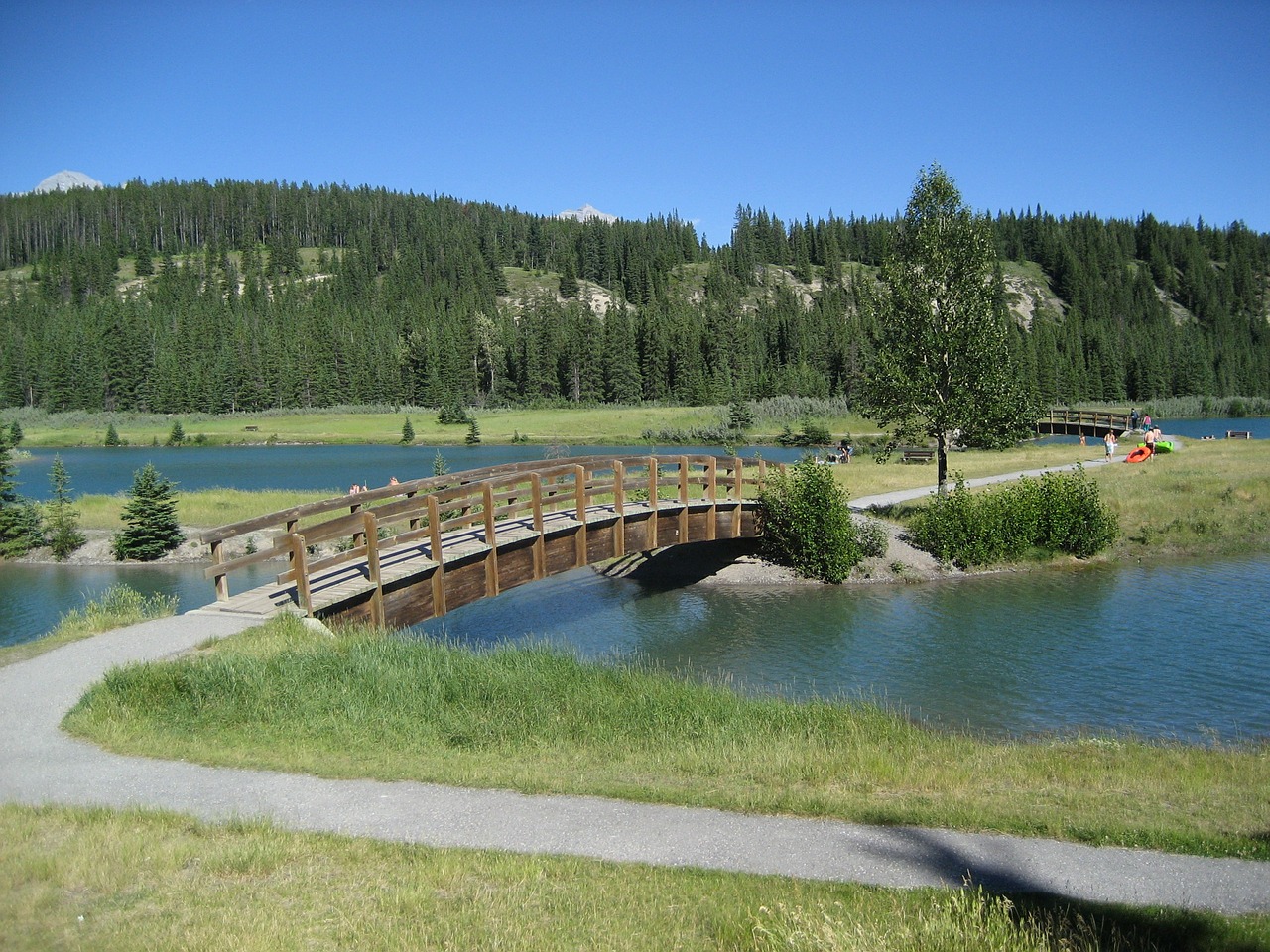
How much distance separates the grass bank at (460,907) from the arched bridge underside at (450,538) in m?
7.79

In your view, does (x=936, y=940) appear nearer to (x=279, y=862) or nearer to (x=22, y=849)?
(x=279, y=862)

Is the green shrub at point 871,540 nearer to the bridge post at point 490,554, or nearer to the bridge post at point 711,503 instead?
the bridge post at point 711,503

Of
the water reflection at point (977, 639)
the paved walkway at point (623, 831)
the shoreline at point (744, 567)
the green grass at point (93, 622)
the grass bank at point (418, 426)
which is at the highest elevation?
the grass bank at point (418, 426)

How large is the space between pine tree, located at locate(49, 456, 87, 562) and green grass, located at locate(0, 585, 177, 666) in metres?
20.2

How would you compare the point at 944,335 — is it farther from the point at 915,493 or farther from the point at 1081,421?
the point at 1081,421

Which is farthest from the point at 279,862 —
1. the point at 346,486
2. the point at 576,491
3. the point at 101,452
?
the point at 101,452

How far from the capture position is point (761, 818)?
30.0 feet

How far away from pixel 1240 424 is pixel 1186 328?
236 ft

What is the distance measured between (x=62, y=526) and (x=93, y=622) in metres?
24.1

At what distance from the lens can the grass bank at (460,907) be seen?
21.0ft

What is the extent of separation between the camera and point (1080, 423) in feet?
236

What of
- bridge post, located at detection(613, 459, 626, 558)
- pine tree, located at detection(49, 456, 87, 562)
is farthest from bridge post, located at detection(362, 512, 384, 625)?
pine tree, located at detection(49, 456, 87, 562)

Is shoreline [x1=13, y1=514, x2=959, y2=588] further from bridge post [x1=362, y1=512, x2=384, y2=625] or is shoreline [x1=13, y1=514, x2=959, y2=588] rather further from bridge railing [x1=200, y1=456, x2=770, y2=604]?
bridge post [x1=362, y1=512, x2=384, y2=625]

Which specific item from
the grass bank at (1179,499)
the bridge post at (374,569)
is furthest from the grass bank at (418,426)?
the bridge post at (374,569)
